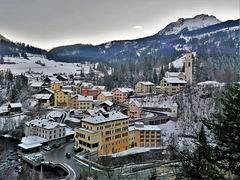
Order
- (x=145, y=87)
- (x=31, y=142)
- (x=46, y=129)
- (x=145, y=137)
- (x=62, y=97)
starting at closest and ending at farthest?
(x=31, y=142) < (x=145, y=137) < (x=46, y=129) < (x=62, y=97) < (x=145, y=87)

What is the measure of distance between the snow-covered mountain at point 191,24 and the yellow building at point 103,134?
5632 inches

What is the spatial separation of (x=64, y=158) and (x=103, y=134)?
15.5 feet

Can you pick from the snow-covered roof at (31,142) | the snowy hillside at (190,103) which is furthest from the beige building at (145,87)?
the snow-covered roof at (31,142)

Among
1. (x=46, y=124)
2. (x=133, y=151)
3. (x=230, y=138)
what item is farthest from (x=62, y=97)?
(x=230, y=138)

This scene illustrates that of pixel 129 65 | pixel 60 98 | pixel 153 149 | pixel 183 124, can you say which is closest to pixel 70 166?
pixel 153 149

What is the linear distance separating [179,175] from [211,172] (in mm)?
979

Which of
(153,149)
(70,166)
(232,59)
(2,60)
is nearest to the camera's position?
(70,166)

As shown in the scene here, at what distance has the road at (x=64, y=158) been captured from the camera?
17.0 metres

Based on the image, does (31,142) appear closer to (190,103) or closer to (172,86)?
(190,103)

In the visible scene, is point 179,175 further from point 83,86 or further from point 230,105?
point 83,86

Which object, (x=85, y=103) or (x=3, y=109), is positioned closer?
(x=3, y=109)

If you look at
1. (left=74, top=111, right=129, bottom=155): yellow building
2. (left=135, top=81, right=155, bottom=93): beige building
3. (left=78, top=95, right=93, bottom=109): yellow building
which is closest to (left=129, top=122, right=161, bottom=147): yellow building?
(left=74, top=111, right=129, bottom=155): yellow building

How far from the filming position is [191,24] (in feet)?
512

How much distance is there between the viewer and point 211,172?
526 centimetres
